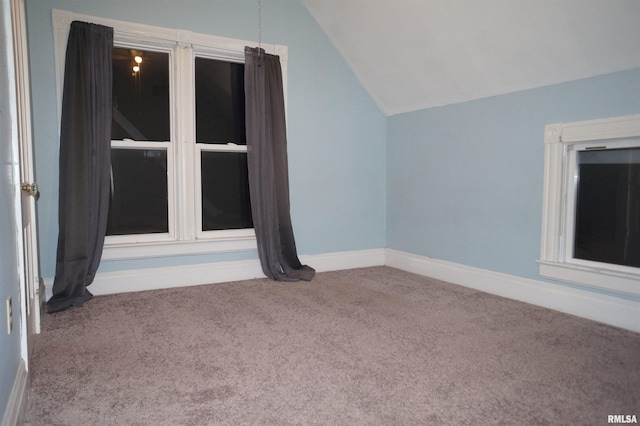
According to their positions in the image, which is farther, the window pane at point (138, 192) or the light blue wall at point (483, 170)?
the window pane at point (138, 192)

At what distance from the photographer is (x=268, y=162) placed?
3.81m

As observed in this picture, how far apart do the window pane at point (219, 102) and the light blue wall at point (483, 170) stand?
162 cm

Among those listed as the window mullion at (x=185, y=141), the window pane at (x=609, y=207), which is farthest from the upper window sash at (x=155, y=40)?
the window pane at (x=609, y=207)

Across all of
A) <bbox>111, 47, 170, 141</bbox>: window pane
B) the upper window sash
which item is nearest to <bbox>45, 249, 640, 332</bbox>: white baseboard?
<bbox>111, 47, 170, 141</bbox>: window pane

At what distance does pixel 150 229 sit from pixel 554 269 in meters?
3.22

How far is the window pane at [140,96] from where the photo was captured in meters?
3.49

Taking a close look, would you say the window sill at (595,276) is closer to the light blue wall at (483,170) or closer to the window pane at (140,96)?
the light blue wall at (483,170)

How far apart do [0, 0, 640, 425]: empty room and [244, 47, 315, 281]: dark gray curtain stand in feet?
0.06

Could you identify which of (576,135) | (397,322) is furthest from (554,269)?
(397,322)

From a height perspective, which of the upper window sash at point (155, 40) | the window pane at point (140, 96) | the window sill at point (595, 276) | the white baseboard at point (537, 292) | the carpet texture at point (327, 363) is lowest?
the carpet texture at point (327, 363)

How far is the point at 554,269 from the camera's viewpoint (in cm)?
301

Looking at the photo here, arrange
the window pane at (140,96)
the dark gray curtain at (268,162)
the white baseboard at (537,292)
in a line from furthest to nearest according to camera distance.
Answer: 1. the dark gray curtain at (268,162)
2. the window pane at (140,96)
3. the white baseboard at (537,292)

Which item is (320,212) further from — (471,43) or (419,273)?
(471,43)

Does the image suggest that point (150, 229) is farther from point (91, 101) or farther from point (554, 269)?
point (554, 269)
